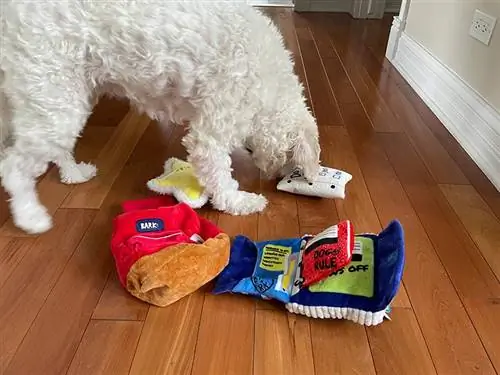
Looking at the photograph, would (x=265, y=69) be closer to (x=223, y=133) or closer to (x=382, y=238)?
(x=223, y=133)

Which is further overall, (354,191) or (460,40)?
(460,40)

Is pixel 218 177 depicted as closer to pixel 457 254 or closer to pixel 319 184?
pixel 319 184

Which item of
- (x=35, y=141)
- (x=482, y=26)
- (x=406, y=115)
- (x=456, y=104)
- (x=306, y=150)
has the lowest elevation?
(x=406, y=115)

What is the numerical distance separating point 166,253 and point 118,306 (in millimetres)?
230

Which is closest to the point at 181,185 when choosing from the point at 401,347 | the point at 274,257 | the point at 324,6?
the point at 274,257

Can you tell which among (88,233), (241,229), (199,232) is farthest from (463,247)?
(88,233)

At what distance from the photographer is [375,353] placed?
1.37 metres

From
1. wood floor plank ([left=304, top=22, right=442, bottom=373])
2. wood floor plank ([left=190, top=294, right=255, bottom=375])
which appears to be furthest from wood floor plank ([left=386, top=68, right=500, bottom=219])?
wood floor plank ([left=190, top=294, right=255, bottom=375])

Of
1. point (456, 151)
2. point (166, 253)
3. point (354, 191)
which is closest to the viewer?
point (166, 253)

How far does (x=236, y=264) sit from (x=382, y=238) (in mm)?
486

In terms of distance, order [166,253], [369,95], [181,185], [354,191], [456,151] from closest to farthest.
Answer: [166,253], [181,185], [354,191], [456,151], [369,95]

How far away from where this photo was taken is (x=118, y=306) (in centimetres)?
150

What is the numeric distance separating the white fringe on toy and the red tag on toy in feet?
0.25

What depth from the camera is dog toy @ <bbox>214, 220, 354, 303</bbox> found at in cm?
147
